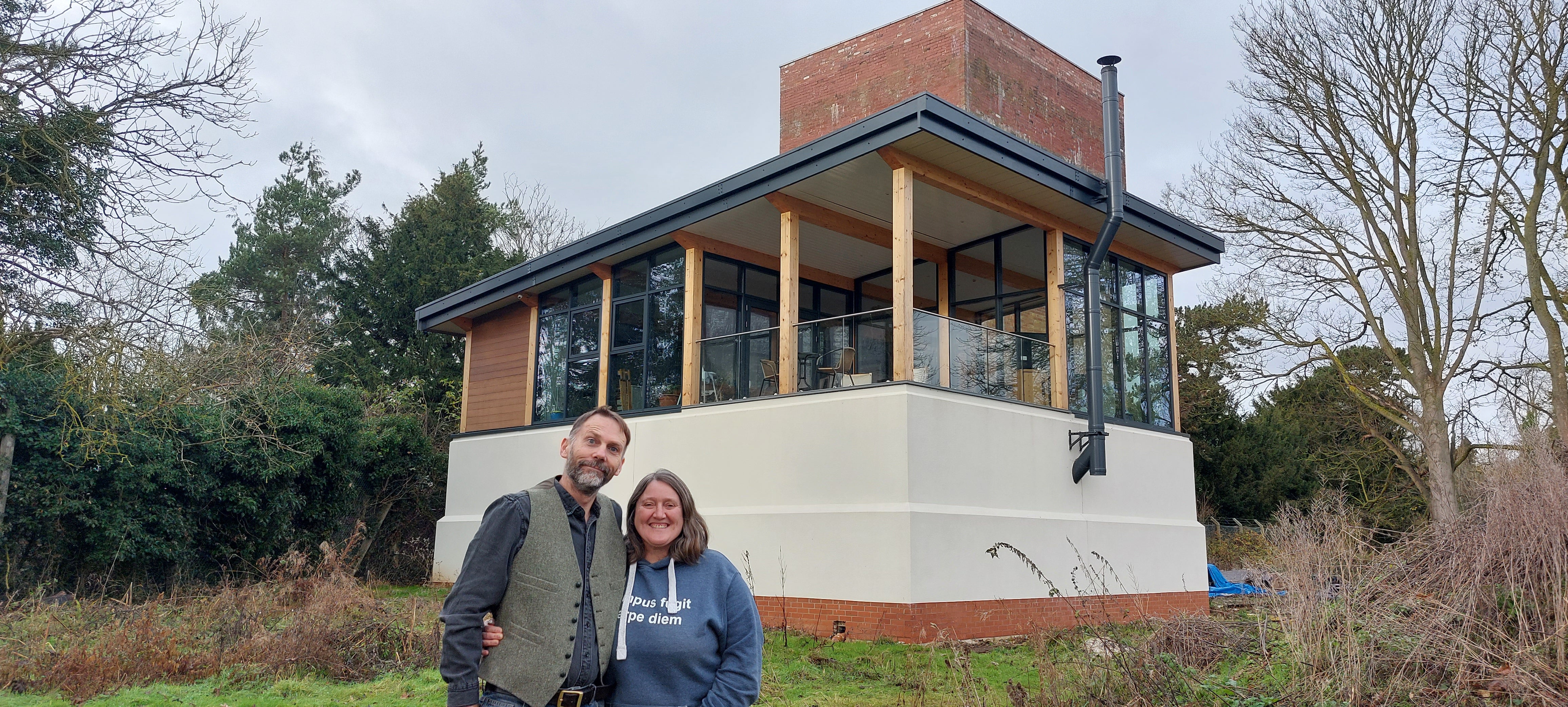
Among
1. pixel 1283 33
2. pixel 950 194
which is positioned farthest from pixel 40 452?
pixel 1283 33

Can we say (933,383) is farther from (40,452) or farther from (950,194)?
(40,452)

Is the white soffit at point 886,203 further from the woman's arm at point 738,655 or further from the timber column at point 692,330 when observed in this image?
the woman's arm at point 738,655

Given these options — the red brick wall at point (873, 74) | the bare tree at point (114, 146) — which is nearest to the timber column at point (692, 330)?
the red brick wall at point (873, 74)

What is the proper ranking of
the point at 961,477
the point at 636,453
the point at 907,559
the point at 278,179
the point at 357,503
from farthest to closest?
the point at 278,179
the point at 357,503
the point at 636,453
the point at 961,477
the point at 907,559

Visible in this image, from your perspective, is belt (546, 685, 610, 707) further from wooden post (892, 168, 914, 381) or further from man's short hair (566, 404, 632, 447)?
wooden post (892, 168, 914, 381)

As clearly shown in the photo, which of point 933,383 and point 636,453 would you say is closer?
point 933,383

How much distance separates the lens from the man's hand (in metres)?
2.82

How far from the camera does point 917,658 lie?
28.7ft

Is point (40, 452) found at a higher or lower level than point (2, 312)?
lower

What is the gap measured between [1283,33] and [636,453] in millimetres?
13772

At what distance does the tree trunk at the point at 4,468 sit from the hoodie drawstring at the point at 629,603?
445 inches

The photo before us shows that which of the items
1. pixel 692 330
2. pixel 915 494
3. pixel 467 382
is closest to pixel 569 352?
pixel 692 330

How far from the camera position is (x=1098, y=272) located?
12.6 m

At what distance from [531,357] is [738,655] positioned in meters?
13.8
